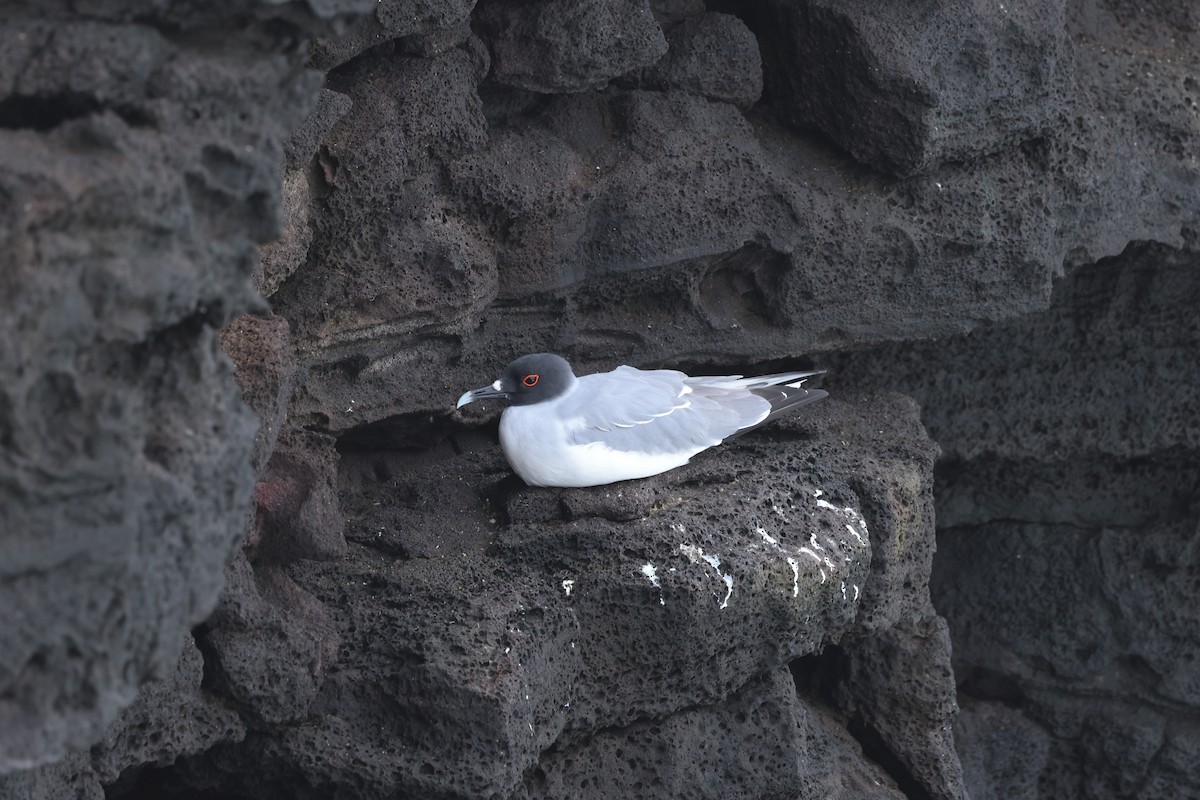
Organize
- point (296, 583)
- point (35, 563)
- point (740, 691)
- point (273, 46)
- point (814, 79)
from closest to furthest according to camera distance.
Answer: point (35, 563) → point (273, 46) → point (296, 583) → point (740, 691) → point (814, 79)

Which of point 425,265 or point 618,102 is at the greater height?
point 618,102

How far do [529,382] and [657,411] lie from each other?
1.28 feet

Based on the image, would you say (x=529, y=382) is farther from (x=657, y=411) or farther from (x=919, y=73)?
(x=919, y=73)

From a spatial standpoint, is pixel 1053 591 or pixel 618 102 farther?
pixel 1053 591

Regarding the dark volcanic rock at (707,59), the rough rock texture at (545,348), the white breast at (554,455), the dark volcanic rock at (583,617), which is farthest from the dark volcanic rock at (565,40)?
the dark volcanic rock at (583,617)

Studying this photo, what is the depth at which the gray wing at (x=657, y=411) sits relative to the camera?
14.7 feet

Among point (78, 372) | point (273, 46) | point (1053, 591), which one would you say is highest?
point (273, 46)

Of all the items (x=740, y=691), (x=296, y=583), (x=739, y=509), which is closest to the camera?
(x=296, y=583)

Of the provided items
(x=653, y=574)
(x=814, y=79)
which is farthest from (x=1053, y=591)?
(x=653, y=574)

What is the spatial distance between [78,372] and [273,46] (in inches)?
27.9

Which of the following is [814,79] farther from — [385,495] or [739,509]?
[385,495]

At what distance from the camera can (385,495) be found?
4.89 m

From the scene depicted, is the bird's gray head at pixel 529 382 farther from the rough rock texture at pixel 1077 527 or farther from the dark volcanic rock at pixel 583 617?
the rough rock texture at pixel 1077 527

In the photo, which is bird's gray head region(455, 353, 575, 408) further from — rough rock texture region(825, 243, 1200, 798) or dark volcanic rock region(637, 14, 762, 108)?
rough rock texture region(825, 243, 1200, 798)
